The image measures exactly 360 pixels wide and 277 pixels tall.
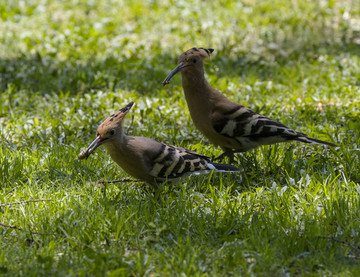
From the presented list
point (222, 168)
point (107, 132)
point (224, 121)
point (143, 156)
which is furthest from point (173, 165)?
point (224, 121)

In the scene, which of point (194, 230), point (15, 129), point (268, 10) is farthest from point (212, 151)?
point (268, 10)

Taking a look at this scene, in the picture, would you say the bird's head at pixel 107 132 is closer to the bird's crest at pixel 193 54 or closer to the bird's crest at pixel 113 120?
the bird's crest at pixel 113 120

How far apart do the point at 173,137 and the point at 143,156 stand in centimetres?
137

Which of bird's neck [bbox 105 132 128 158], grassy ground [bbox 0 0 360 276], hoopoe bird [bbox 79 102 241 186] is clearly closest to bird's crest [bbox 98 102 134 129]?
hoopoe bird [bbox 79 102 241 186]

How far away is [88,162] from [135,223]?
123cm

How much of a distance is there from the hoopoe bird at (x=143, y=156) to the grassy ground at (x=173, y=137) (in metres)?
0.15

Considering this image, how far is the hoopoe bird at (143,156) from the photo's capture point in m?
4.13

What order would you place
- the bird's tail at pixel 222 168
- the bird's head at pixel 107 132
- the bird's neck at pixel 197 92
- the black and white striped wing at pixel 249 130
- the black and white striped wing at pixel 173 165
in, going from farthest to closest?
the bird's neck at pixel 197 92 → the black and white striped wing at pixel 249 130 → the bird's tail at pixel 222 168 → the black and white striped wing at pixel 173 165 → the bird's head at pixel 107 132

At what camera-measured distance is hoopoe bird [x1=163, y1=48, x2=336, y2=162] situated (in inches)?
193

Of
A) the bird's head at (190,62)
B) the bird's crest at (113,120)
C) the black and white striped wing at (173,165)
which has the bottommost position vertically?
the black and white striped wing at (173,165)

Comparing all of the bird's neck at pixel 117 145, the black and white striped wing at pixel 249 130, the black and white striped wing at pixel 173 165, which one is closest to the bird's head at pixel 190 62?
the black and white striped wing at pixel 249 130

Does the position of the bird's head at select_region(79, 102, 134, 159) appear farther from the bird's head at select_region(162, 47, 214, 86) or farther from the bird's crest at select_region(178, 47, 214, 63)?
the bird's crest at select_region(178, 47, 214, 63)

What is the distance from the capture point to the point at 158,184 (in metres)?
4.40

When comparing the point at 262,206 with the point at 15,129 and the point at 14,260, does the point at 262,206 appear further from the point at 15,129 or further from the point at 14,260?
the point at 15,129
